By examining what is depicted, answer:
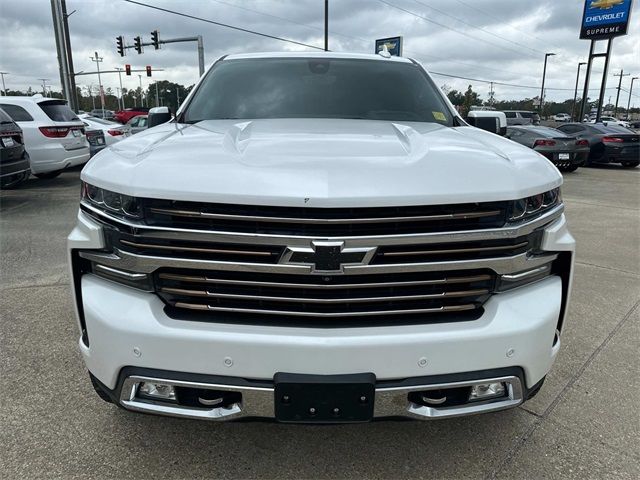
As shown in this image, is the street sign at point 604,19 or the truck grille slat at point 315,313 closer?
the truck grille slat at point 315,313

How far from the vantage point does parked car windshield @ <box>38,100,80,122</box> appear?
9827 millimetres

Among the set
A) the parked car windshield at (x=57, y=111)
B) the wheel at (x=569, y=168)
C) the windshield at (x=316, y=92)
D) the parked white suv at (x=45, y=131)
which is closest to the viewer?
the windshield at (x=316, y=92)

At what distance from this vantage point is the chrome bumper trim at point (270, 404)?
173 cm

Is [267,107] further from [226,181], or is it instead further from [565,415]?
[565,415]

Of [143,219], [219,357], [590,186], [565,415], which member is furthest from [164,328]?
[590,186]

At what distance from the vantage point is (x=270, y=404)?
1.74 metres

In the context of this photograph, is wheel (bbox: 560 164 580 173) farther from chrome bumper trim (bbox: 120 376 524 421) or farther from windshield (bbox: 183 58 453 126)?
chrome bumper trim (bbox: 120 376 524 421)

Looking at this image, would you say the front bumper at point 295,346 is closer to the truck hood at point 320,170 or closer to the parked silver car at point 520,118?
the truck hood at point 320,170

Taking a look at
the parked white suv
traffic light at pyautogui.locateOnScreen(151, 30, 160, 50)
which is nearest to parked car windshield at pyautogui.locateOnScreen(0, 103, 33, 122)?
the parked white suv

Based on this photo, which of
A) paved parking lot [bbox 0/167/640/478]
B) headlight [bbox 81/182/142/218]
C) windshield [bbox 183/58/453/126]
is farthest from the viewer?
windshield [bbox 183/58/453/126]

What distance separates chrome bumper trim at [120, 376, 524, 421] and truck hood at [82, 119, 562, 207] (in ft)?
2.12

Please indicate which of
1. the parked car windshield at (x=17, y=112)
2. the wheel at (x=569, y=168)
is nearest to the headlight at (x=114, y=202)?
the parked car windshield at (x=17, y=112)

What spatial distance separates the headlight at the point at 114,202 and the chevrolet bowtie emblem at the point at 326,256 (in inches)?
21.9

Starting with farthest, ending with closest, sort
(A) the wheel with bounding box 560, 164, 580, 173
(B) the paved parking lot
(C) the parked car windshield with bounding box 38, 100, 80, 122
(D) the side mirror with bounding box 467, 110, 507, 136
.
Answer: (A) the wheel with bounding box 560, 164, 580, 173 < (C) the parked car windshield with bounding box 38, 100, 80, 122 < (D) the side mirror with bounding box 467, 110, 507, 136 < (B) the paved parking lot
